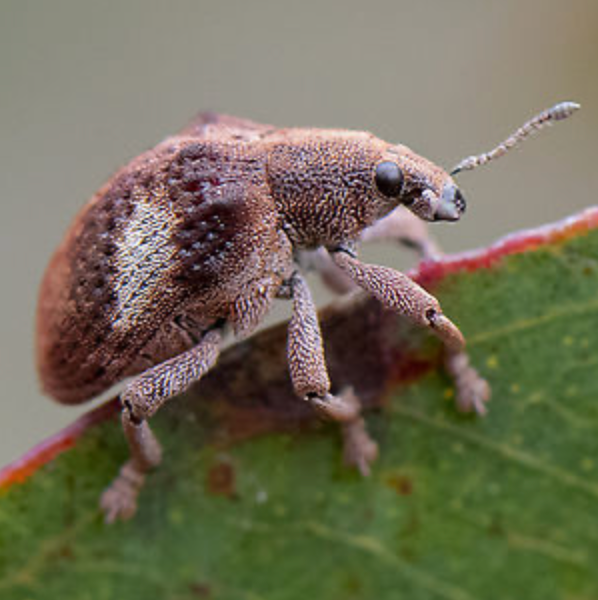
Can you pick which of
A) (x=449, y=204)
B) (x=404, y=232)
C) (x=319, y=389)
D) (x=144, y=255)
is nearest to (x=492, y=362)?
(x=319, y=389)

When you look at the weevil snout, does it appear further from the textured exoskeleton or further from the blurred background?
the blurred background

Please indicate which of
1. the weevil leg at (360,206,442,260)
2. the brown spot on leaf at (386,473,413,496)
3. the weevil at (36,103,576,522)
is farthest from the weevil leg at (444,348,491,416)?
the weevil leg at (360,206,442,260)

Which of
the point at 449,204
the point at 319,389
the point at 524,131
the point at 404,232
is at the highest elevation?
the point at 524,131

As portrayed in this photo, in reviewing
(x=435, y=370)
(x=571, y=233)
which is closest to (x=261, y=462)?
(x=435, y=370)

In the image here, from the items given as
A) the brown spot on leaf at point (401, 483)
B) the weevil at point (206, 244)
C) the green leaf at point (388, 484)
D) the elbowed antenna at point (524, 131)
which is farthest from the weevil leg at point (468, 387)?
the elbowed antenna at point (524, 131)

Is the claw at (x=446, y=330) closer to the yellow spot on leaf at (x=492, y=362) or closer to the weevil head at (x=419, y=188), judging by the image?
the yellow spot on leaf at (x=492, y=362)

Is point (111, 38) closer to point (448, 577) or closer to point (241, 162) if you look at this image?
point (241, 162)

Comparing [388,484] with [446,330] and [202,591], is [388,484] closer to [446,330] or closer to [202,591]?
[446,330]
